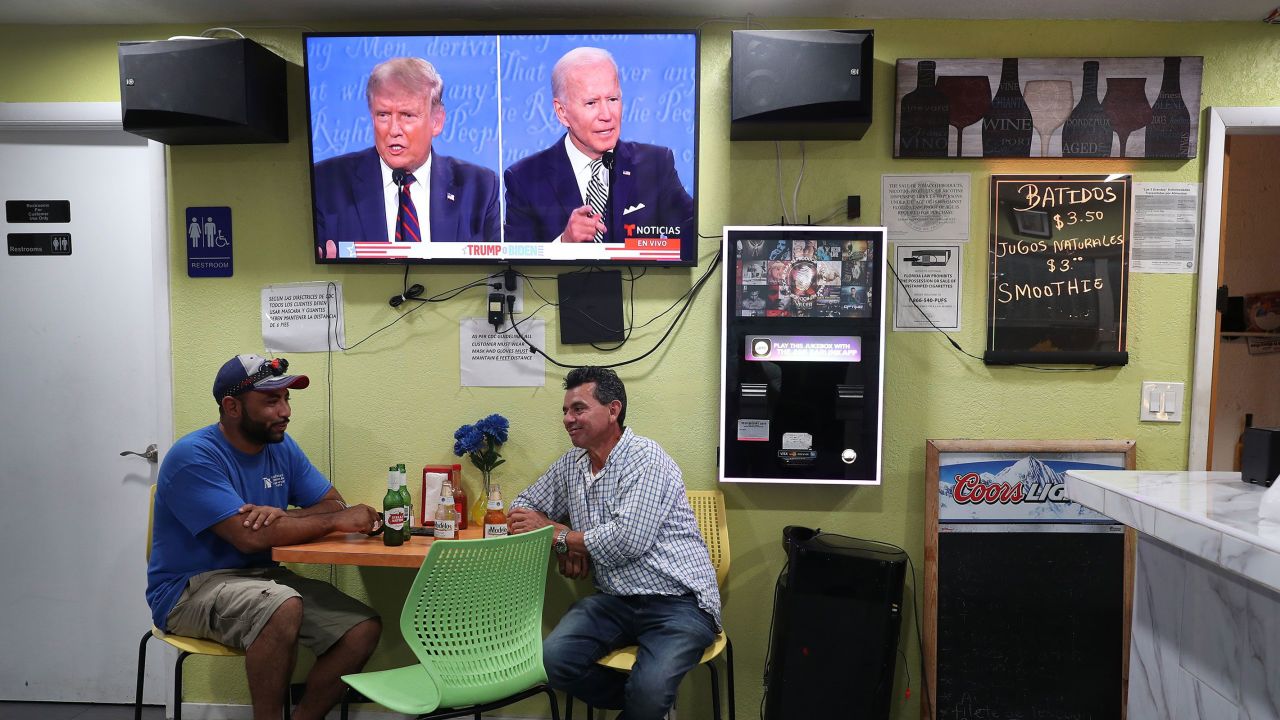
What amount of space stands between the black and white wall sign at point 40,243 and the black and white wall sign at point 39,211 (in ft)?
0.18

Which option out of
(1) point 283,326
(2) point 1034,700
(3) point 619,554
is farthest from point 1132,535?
(1) point 283,326

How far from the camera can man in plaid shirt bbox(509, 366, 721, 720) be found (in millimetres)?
2375

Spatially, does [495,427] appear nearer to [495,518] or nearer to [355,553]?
[495,518]

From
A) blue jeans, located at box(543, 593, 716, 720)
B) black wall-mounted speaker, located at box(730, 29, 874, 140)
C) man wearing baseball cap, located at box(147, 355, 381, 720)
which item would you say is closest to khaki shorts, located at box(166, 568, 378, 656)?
man wearing baseball cap, located at box(147, 355, 381, 720)

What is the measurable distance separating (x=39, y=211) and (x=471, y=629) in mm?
2619

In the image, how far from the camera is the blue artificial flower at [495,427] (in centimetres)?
279

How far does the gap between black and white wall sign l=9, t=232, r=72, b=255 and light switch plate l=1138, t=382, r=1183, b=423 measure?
4225 mm

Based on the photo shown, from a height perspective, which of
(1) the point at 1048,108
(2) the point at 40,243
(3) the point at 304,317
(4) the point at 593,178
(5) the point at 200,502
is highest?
(1) the point at 1048,108

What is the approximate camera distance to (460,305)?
9.70 feet

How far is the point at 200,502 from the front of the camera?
241 cm

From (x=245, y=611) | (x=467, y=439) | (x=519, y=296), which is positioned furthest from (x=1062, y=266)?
(x=245, y=611)

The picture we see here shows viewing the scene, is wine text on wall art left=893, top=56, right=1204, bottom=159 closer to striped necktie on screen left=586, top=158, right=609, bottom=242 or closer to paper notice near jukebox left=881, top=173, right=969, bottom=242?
paper notice near jukebox left=881, top=173, right=969, bottom=242

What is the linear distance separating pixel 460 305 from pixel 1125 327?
2479mm

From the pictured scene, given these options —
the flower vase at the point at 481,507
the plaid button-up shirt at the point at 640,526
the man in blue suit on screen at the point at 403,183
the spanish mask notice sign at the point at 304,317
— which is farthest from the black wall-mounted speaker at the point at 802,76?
the spanish mask notice sign at the point at 304,317
